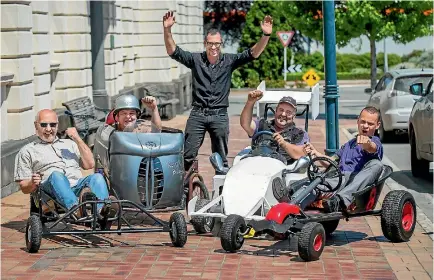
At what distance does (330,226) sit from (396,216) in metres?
0.81

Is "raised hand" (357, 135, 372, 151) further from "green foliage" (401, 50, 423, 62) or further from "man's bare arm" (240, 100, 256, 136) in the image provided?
"green foliage" (401, 50, 423, 62)

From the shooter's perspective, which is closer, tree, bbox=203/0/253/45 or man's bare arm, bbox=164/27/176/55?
man's bare arm, bbox=164/27/176/55

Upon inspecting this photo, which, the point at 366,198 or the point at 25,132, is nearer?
the point at 366,198

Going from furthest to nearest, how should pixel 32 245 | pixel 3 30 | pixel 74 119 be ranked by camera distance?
pixel 74 119 < pixel 3 30 < pixel 32 245

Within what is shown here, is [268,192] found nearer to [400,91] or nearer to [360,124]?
[360,124]

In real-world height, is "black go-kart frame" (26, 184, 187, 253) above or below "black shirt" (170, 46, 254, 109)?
below

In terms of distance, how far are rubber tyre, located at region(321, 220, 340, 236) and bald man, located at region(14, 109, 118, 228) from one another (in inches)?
82.9

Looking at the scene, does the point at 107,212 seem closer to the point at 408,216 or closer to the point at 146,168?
the point at 146,168

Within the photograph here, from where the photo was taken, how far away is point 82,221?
1032 cm

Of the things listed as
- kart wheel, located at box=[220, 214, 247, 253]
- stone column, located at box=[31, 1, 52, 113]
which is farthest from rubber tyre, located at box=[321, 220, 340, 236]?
stone column, located at box=[31, 1, 52, 113]

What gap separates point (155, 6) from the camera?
102ft

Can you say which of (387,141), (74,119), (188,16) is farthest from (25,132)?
(188,16)

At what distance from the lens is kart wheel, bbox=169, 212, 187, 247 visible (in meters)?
10.5

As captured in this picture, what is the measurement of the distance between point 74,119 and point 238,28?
1754 inches
